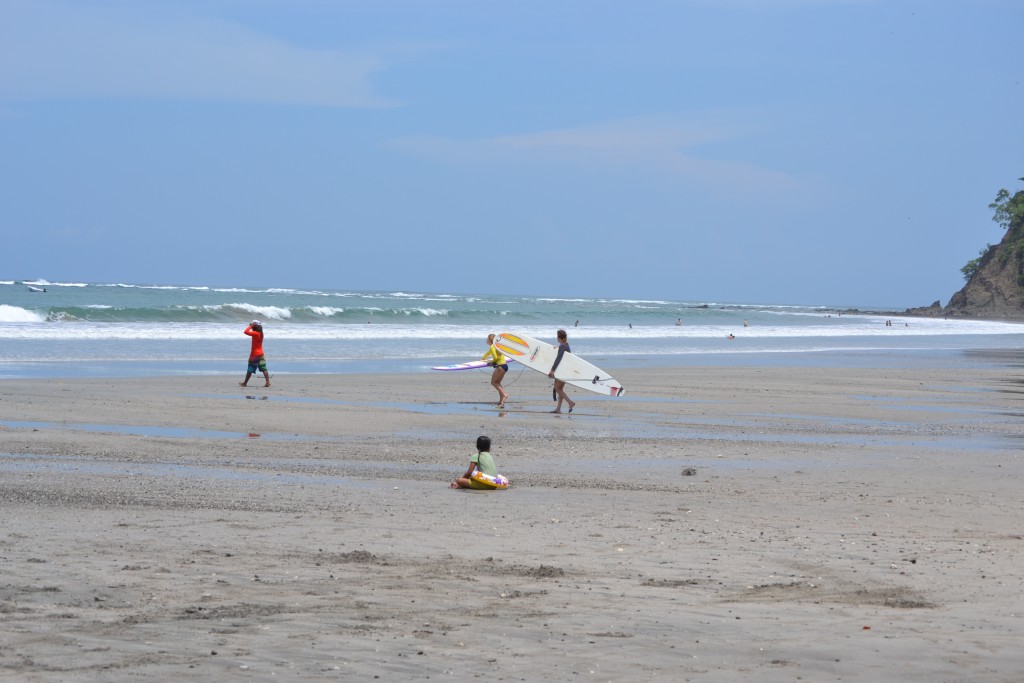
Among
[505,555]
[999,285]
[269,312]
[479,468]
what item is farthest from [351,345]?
[999,285]

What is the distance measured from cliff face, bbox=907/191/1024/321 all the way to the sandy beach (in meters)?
93.6

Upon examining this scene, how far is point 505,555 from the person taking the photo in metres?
7.38

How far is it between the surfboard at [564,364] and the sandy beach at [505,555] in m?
4.86

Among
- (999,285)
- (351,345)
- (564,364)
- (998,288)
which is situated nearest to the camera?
(564,364)

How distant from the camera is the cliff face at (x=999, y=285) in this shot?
10119 cm

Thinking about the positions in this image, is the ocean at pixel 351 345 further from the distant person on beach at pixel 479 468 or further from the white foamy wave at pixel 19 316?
the distant person on beach at pixel 479 468

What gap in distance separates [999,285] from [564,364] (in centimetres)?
9495

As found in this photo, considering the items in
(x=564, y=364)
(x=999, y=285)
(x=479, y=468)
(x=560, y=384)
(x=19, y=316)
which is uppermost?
(x=999, y=285)

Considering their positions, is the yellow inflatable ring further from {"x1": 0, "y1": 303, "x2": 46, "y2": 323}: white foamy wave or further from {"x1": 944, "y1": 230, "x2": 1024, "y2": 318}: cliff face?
{"x1": 944, "y1": 230, "x2": 1024, "y2": 318}: cliff face

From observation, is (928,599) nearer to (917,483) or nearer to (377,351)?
(917,483)

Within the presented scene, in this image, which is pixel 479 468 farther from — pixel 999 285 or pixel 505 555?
pixel 999 285

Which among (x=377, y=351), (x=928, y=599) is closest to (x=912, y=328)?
(x=377, y=351)

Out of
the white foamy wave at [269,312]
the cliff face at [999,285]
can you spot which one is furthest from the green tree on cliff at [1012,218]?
the white foamy wave at [269,312]

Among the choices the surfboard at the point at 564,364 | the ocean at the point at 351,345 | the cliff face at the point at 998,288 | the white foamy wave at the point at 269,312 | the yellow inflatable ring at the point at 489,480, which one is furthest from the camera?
the cliff face at the point at 998,288
